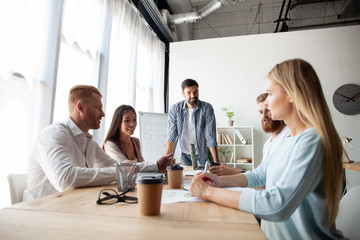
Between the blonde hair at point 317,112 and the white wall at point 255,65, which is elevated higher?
the white wall at point 255,65

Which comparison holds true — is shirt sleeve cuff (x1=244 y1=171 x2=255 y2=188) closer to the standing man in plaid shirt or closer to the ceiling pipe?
the standing man in plaid shirt

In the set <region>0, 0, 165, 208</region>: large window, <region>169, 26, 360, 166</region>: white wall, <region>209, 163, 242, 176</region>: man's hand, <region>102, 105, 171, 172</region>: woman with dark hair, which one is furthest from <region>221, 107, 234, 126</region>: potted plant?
<region>209, 163, 242, 176</region>: man's hand

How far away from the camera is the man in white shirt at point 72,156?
111cm

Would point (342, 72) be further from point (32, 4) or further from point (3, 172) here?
point (3, 172)

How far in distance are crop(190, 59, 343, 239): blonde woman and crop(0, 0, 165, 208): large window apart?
157cm

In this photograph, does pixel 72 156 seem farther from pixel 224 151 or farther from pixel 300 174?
pixel 224 151

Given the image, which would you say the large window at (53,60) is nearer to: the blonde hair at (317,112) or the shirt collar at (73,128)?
the shirt collar at (73,128)

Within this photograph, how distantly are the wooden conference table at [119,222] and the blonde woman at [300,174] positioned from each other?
66 millimetres

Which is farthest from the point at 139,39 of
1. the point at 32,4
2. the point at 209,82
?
the point at 32,4

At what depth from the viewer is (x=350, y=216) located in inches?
33.4

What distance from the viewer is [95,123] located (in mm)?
1562

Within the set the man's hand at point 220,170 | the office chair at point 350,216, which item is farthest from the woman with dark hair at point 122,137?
the office chair at point 350,216

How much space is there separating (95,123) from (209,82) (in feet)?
11.5

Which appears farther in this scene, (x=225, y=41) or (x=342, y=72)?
(x=225, y=41)
